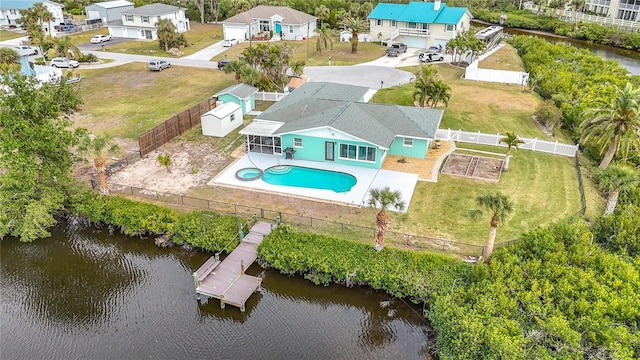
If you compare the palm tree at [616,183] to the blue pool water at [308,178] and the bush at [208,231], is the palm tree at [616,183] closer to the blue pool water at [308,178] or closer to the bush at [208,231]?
the blue pool water at [308,178]

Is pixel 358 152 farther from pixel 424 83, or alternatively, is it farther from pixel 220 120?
pixel 220 120

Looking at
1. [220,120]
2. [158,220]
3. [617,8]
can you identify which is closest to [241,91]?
[220,120]

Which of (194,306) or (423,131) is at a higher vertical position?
(423,131)

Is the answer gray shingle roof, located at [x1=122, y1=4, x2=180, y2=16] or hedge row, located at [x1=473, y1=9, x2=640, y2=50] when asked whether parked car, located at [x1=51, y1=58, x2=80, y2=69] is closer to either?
gray shingle roof, located at [x1=122, y1=4, x2=180, y2=16]

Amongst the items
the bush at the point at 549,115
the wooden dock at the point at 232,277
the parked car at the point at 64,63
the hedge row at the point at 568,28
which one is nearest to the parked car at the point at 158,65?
the parked car at the point at 64,63

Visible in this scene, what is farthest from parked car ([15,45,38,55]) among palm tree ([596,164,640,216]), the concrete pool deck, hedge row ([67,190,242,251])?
palm tree ([596,164,640,216])

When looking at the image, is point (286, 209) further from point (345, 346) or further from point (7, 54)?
point (7, 54)

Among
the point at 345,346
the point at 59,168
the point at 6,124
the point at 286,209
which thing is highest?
the point at 6,124

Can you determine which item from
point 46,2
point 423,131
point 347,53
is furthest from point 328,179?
point 46,2
